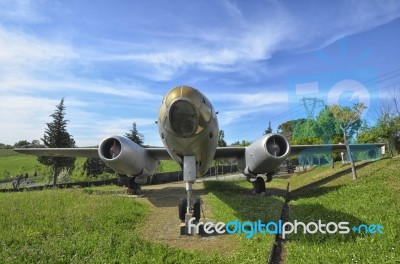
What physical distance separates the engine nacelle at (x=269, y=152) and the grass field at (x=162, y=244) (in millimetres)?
1784

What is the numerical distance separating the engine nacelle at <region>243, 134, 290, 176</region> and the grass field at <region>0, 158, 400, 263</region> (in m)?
1.78

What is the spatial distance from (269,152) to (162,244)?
6.81 m

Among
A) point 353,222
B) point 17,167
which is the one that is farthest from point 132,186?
point 17,167

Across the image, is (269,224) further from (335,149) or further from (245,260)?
(335,149)

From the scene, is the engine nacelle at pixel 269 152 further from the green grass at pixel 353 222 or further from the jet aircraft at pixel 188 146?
the green grass at pixel 353 222

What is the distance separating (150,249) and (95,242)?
4.85 ft

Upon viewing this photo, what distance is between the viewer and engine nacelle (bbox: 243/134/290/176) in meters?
11.8

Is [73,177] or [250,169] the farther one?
[73,177]

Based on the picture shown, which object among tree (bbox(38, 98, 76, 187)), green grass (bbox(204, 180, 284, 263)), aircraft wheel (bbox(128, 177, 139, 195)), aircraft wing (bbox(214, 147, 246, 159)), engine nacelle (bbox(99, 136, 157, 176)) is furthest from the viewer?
tree (bbox(38, 98, 76, 187))

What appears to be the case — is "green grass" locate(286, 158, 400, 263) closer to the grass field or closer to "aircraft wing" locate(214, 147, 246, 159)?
the grass field

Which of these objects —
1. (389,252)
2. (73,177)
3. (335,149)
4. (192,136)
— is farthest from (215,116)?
(73,177)

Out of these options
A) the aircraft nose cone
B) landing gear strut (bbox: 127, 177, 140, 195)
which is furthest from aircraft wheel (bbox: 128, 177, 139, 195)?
the aircraft nose cone

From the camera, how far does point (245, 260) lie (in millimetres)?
5898

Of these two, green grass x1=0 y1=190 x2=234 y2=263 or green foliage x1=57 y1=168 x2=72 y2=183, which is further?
green foliage x1=57 y1=168 x2=72 y2=183
